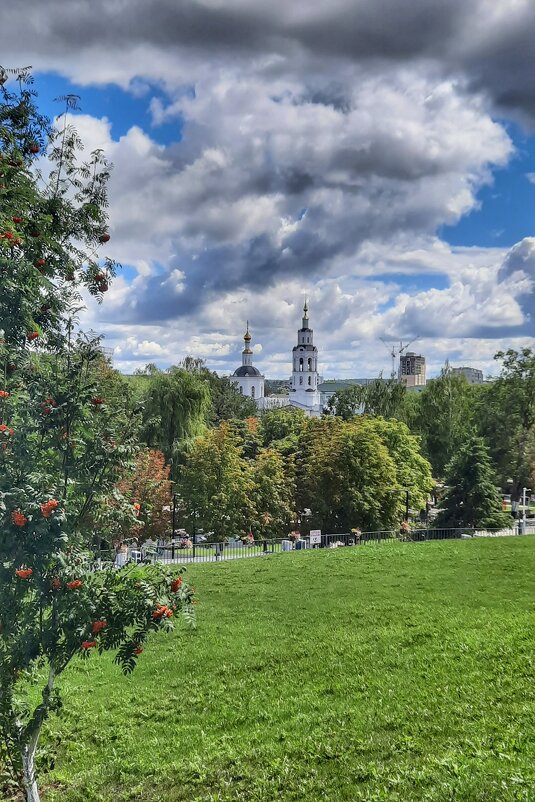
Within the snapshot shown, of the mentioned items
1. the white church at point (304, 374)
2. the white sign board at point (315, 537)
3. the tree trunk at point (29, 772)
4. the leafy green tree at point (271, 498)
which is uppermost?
the white church at point (304, 374)

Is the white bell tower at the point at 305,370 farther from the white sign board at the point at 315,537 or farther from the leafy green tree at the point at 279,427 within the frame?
the white sign board at the point at 315,537

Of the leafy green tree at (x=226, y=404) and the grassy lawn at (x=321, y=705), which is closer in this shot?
the grassy lawn at (x=321, y=705)

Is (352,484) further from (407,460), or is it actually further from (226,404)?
(226,404)

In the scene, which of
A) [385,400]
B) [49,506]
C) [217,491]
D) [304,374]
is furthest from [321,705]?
[304,374]

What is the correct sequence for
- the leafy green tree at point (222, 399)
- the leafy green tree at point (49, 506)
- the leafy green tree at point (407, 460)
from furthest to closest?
the leafy green tree at point (222, 399) → the leafy green tree at point (407, 460) → the leafy green tree at point (49, 506)

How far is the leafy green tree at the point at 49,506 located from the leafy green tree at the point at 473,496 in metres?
25.3

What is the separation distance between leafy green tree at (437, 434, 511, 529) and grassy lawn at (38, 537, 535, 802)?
46.4 feet

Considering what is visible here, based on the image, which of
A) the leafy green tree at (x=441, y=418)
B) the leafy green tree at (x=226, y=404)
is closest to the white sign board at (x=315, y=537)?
the leafy green tree at (x=441, y=418)

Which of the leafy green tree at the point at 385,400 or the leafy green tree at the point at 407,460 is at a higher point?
the leafy green tree at the point at 385,400

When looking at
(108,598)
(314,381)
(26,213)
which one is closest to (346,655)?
(108,598)

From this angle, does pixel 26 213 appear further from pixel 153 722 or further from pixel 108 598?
pixel 153 722

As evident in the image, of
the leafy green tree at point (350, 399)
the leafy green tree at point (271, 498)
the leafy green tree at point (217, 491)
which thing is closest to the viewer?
the leafy green tree at point (217, 491)

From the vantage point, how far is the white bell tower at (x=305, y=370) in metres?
119

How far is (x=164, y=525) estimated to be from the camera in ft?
82.8
